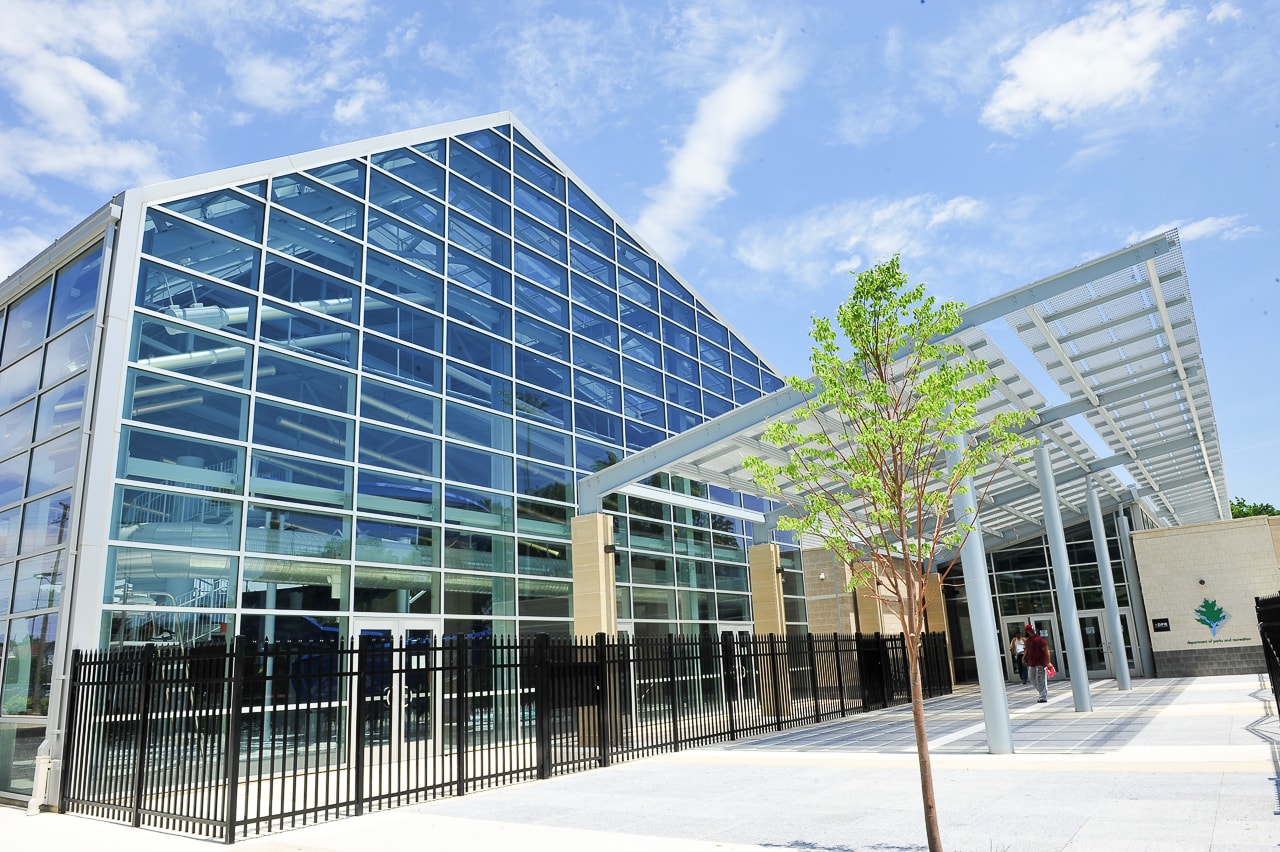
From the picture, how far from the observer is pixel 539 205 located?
75.6ft

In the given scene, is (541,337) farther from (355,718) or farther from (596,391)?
(355,718)

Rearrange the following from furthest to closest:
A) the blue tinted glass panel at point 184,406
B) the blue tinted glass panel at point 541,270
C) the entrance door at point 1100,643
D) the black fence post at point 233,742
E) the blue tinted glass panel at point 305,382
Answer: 1. the entrance door at point 1100,643
2. the blue tinted glass panel at point 541,270
3. the blue tinted glass panel at point 305,382
4. the blue tinted glass panel at point 184,406
5. the black fence post at point 233,742

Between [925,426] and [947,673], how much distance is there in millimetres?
24553

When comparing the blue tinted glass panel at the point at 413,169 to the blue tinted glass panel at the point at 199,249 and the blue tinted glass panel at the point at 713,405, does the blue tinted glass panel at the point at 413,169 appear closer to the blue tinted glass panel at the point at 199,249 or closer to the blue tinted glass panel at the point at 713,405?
the blue tinted glass panel at the point at 199,249

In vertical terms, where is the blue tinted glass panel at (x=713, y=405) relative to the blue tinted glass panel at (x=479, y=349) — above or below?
above

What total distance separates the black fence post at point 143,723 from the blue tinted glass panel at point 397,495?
5122 mm

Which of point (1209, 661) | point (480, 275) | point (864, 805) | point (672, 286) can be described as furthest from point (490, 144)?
point (1209, 661)

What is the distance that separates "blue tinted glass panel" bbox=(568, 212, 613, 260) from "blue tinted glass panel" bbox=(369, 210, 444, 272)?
544cm

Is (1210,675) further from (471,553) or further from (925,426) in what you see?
(925,426)

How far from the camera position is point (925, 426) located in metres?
7.91

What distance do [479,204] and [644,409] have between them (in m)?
7.18

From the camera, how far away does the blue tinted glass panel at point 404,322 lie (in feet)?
57.1

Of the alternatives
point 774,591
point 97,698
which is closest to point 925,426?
point 97,698

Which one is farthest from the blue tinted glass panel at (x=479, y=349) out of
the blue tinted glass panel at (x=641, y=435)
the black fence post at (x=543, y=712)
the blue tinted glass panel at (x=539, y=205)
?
the black fence post at (x=543, y=712)
